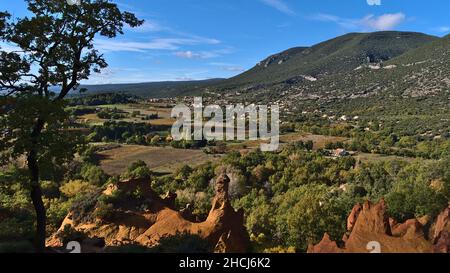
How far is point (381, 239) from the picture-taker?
14695 millimetres

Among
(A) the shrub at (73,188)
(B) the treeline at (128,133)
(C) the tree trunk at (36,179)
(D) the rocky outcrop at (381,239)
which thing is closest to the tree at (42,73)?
(C) the tree trunk at (36,179)

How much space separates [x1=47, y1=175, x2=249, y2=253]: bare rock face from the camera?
17.2 meters

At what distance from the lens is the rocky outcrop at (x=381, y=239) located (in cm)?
1414

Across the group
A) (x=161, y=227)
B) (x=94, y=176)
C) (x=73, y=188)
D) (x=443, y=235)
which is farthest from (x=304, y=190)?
(x=443, y=235)

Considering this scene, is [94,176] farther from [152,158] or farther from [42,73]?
[42,73]

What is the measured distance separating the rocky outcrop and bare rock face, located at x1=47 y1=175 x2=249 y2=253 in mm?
4231

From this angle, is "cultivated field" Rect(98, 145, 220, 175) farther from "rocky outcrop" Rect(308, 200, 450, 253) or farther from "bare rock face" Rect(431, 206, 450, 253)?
"bare rock face" Rect(431, 206, 450, 253)

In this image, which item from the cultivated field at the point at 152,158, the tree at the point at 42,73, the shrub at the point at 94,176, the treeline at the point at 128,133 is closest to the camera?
the tree at the point at 42,73

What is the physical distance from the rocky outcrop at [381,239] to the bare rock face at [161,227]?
167 inches

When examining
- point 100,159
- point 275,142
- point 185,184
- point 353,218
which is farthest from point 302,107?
point 353,218

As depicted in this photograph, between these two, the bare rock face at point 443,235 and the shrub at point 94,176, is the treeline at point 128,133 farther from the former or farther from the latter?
the bare rock face at point 443,235

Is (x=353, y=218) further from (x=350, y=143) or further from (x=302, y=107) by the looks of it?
(x=302, y=107)

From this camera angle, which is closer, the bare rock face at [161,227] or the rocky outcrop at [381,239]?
the rocky outcrop at [381,239]

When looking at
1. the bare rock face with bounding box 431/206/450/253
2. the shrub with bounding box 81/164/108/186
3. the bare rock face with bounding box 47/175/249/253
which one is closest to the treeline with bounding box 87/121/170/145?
the shrub with bounding box 81/164/108/186
